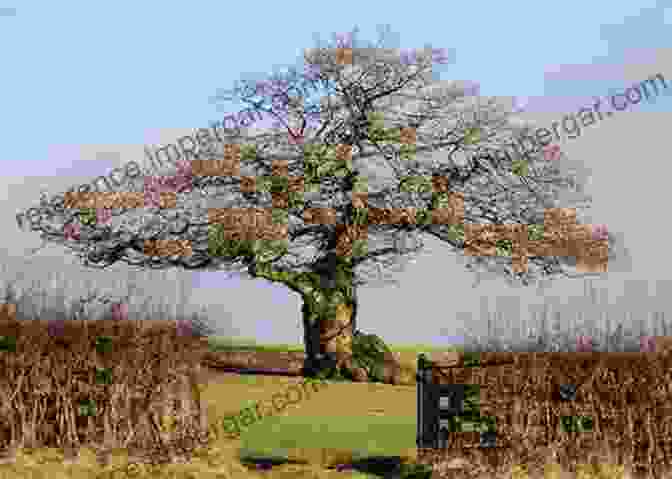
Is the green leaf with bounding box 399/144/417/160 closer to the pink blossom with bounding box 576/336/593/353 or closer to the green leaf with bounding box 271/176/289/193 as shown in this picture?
the green leaf with bounding box 271/176/289/193

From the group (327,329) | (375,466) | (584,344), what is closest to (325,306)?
(327,329)

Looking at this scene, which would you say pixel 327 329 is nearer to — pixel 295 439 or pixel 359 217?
Result: pixel 359 217

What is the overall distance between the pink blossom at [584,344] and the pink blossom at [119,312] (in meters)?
6.57

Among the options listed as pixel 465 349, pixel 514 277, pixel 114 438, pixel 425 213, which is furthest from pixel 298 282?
pixel 114 438

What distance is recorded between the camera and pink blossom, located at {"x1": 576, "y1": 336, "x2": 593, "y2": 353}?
13978mm

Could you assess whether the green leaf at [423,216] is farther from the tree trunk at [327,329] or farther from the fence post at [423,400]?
the fence post at [423,400]

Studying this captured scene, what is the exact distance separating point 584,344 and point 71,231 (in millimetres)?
20430

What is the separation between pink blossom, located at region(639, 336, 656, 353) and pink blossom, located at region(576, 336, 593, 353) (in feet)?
2.30

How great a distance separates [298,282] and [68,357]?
17015 mm

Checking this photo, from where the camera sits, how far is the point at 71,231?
30562 millimetres

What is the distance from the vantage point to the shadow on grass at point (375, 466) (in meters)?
13.9

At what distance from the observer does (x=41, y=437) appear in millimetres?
13273

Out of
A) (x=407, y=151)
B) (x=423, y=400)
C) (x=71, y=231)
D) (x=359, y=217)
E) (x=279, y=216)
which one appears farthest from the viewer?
(x=71, y=231)

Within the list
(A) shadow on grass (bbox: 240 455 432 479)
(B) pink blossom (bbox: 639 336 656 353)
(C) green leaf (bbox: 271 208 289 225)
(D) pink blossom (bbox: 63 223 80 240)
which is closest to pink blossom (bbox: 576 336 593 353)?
(B) pink blossom (bbox: 639 336 656 353)
